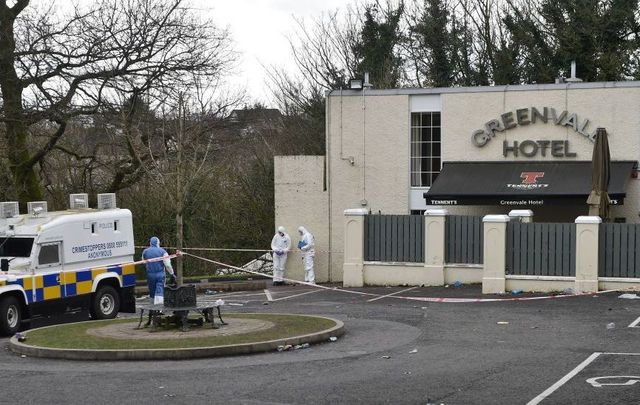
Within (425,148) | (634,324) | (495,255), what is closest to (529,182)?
(425,148)

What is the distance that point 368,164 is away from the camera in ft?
97.2

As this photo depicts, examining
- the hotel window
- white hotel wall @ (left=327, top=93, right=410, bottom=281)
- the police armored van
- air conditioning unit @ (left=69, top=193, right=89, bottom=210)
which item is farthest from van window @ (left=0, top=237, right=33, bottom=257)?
the hotel window

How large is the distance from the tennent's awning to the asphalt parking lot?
764cm

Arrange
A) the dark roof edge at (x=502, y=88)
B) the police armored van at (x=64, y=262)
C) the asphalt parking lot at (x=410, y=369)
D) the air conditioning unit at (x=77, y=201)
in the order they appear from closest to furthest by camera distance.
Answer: the asphalt parking lot at (x=410, y=369)
the police armored van at (x=64, y=262)
the air conditioning unit at (x=77, y=201)
the dark roof edge at (x=502, y=88)

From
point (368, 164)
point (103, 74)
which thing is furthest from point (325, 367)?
point (368, 164)

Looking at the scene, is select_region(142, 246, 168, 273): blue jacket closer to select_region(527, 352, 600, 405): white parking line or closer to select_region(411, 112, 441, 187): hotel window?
select_region(527, 352, 600, 405): white parking line

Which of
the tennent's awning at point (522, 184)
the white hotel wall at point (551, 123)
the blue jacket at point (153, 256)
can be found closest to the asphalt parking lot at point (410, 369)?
the blue jacket at point (153, 256)

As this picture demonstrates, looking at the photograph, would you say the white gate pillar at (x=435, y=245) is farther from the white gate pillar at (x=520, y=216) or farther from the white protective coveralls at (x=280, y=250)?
the white protective coveralls at (x=280, y=250)

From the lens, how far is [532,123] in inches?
1104

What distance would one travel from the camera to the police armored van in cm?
1841

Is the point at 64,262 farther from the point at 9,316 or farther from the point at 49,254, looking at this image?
the point at 9,316

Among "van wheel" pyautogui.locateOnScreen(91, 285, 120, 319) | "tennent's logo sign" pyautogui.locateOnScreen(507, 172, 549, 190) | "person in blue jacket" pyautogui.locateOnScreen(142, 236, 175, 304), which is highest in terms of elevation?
"tennent's logo sign" pyautogui.locateOnScreen(507, 172, 549, 190)

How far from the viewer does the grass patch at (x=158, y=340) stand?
14883mm

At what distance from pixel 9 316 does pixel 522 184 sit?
587 inches
